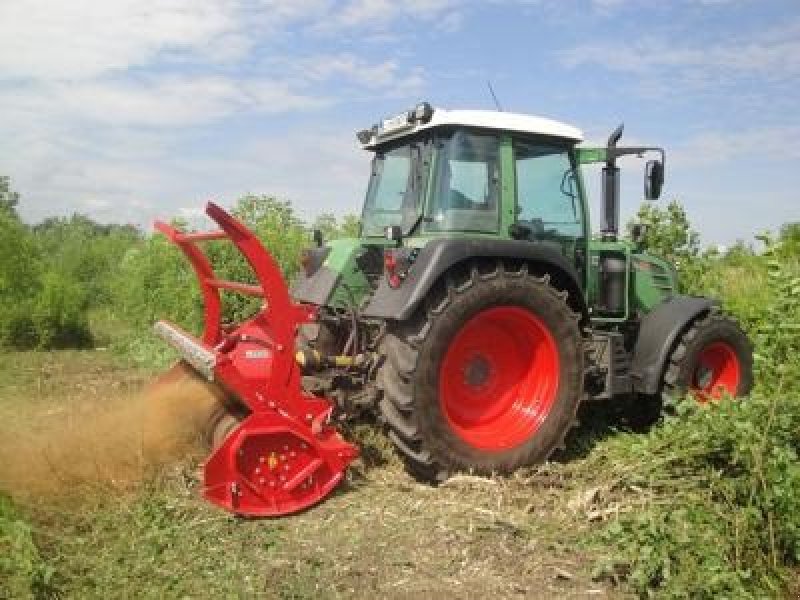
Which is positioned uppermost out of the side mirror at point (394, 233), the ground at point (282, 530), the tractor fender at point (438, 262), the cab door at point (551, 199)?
the cab door at point (551, 199)

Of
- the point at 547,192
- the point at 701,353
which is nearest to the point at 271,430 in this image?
the point at 547,192

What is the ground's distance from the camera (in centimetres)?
365

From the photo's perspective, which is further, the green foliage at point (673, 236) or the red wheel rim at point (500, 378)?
the green foliage at point (673, 236)

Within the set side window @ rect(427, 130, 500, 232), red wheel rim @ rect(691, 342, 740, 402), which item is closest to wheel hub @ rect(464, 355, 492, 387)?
side window @ rect(427, 130, 500, 232)

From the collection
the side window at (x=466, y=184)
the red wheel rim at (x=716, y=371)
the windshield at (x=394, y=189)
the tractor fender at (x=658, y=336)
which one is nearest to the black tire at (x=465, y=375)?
the side window at (x=466, y=184)

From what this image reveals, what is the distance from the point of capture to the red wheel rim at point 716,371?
241 inches

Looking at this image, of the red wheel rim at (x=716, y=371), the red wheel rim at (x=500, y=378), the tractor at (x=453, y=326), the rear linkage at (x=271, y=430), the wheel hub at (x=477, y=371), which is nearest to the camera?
the rear linkage at (x=271, y=430)

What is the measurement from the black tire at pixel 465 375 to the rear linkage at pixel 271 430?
38cm

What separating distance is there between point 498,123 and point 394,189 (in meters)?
1.00

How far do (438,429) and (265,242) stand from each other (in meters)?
7.23

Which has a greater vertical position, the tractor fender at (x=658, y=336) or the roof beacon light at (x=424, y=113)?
the roof beacon light at (x=424, y=113)

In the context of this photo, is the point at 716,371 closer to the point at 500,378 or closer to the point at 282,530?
the point at 500,378

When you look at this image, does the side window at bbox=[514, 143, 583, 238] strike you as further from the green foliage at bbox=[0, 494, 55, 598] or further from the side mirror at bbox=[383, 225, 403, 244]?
A: the green foliage at bbox=[0, 494, 55, 598]

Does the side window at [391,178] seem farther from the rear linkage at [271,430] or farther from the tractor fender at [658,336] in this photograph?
the tractor fender at [658,336]
